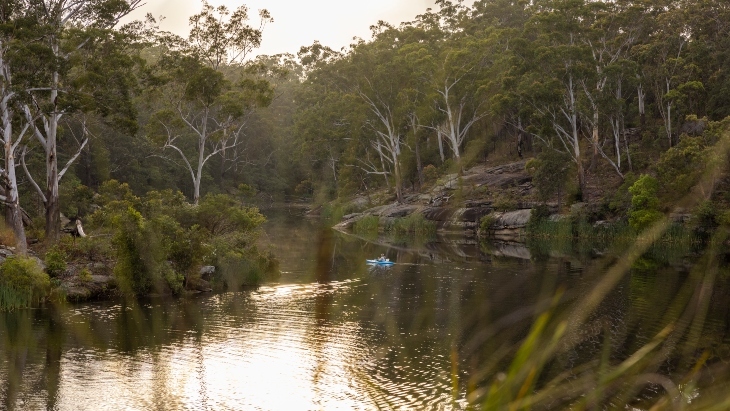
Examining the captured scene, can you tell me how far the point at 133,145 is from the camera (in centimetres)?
6688

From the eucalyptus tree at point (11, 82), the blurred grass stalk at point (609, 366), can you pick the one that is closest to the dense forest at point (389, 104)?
the eucalyptus tree at point (11, 82)

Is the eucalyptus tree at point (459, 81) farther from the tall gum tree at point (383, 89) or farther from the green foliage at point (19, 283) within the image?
the green foliage at point (19, 283)

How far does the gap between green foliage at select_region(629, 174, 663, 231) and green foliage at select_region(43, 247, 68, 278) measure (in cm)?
3008

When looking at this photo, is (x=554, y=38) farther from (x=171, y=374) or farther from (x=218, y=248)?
(x=171, y=374)

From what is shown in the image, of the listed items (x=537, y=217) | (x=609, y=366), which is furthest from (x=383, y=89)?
(x=609, y=366)

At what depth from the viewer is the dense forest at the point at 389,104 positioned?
28.9 meters

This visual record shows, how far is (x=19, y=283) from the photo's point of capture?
73.6 feet

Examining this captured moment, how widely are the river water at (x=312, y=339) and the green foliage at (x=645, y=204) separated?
856 centimetres

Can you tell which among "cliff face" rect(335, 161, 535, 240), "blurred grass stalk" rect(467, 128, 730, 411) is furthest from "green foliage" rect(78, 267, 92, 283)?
"cliff face" rect(335, 161, 535, 240)

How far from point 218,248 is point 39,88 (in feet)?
28.7

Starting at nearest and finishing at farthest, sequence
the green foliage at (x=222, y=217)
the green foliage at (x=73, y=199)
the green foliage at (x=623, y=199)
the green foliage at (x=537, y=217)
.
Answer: the green foliage at (x=222, y=217) < the green foliage at (x=73, y=199) < the green foliage at (x=623, y=199) < the green foliage at (x=537, y=217)

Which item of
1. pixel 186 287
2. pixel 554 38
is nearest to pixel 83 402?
pixel 186 287

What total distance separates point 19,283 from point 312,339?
983 cm

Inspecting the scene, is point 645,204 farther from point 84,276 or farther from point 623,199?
point 84,276
